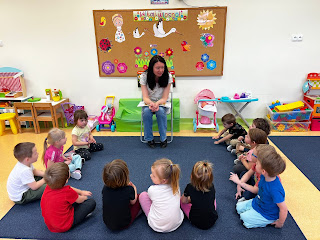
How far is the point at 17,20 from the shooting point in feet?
13.3

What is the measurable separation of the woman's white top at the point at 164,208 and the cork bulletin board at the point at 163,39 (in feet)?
8.88

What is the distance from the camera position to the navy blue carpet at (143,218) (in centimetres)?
191

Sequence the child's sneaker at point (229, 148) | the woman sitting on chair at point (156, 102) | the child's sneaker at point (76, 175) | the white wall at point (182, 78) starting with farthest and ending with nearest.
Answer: the white wall at point (182, 78) < the woman sitting on chair at point (156, 102) < the child's sneaker at point (229, 148) < the child's sneaker at point (76, 175)

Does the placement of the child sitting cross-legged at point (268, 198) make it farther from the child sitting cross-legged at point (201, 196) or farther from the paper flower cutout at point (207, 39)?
the paper flower cutout at point (207, 39)

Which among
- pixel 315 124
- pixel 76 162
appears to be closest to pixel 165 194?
pixel 76 162

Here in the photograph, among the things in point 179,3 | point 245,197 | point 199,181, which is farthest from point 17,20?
point 245,197

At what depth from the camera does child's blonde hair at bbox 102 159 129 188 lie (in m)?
1.75

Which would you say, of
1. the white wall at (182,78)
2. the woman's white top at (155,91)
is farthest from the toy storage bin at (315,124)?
the woman's white top at (155,91)

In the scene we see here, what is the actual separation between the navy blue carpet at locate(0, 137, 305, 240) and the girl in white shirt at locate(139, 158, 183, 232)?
15cm

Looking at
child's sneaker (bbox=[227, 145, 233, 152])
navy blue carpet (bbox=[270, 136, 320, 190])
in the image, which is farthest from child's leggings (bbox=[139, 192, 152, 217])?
navy blue carpet (bbox=[270, 136, 320, 190])

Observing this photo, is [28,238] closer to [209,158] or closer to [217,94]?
[209,158]

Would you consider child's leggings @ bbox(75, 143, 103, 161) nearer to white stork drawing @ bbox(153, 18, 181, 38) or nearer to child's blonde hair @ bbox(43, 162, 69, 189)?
child's blonde hair @ bbox(43, 162, 69, 189)

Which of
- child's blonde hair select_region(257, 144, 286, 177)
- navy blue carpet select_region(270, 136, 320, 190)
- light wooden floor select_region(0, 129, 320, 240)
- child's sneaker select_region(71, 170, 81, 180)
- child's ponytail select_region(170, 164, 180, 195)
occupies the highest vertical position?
child's blonde hair select_region(257, 144, 286, 177)

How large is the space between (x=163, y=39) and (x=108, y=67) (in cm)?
107
